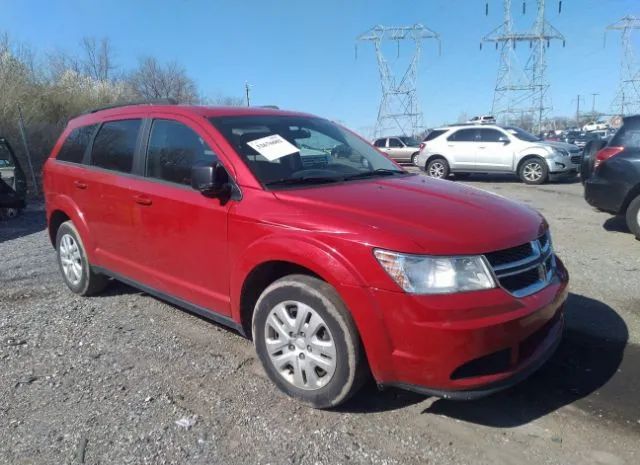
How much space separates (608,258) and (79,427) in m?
5.90

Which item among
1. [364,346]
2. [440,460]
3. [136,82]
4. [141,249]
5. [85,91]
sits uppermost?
[136,82]

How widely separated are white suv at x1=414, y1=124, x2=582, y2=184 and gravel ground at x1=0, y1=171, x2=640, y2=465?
1110 cm

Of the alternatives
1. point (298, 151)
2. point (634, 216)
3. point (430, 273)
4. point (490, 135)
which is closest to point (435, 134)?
point (490, 135)

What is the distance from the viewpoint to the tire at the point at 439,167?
16391 mm

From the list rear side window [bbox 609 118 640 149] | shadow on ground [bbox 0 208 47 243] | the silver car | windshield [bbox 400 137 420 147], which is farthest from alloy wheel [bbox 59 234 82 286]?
windshield [bbox 400 137 420 147]

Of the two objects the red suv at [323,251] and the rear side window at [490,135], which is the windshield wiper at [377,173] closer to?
the red suv at [323,251]

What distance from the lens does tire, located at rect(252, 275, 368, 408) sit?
8.70 ft

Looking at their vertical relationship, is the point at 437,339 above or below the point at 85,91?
below

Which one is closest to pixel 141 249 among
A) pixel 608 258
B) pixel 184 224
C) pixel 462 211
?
pixel 184 224

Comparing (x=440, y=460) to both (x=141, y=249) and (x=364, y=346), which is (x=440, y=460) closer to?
(x=364, y=346)

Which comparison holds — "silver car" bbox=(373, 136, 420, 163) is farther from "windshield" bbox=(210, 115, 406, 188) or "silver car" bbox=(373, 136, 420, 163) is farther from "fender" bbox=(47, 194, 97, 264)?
"windshield" bbox=(210, 115, 406, 188)

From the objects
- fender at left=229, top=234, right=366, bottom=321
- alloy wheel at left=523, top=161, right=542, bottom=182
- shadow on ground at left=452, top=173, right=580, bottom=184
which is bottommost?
shadow on ground at left=452, top=173, right=580, bottom=184

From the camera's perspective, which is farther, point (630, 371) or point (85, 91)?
point (85, 91)

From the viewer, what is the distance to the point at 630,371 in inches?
132
